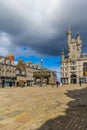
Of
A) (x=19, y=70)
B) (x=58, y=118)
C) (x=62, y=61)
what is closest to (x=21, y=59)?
(x=19, y=70)

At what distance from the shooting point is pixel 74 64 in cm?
10969

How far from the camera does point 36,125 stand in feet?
32.8

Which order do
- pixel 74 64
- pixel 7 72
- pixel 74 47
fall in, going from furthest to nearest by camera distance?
pixel 74 47 → pixel 74 64 → pixel 7 72

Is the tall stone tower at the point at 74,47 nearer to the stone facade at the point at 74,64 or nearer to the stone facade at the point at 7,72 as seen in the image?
the stone facade at the point at 74,64

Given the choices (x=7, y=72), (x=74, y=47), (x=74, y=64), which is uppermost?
(x=74, y=47)

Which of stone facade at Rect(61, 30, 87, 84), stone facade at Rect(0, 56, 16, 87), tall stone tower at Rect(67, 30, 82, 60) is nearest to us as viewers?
stone facade at Rect(0, 56, 16, 87)

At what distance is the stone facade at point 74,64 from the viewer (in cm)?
10513

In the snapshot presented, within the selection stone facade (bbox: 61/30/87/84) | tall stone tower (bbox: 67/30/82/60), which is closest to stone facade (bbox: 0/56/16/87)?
stone facade (bbox: 61/30/87/84)

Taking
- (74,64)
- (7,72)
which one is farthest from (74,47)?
(7,72)

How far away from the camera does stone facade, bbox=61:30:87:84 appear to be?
105131 millimetres

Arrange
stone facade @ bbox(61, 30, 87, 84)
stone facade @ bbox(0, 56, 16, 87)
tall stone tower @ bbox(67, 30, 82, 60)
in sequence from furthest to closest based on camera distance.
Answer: tall stone tower @ bbox(67, 30, 82, 60), stone facade @ bbox(61, 30, 87, 84), stone facade @ bbox(0, 56, 16, 87)

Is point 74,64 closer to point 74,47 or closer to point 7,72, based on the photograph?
point 74,47

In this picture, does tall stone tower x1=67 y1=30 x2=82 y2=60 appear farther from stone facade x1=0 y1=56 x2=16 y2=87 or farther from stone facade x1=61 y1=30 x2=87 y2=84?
stone facade x1=0 y1=56 x2=16 y2=87

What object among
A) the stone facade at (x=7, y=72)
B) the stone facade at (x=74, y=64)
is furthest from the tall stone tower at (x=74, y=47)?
the stone facade at (x=7, y=72)
